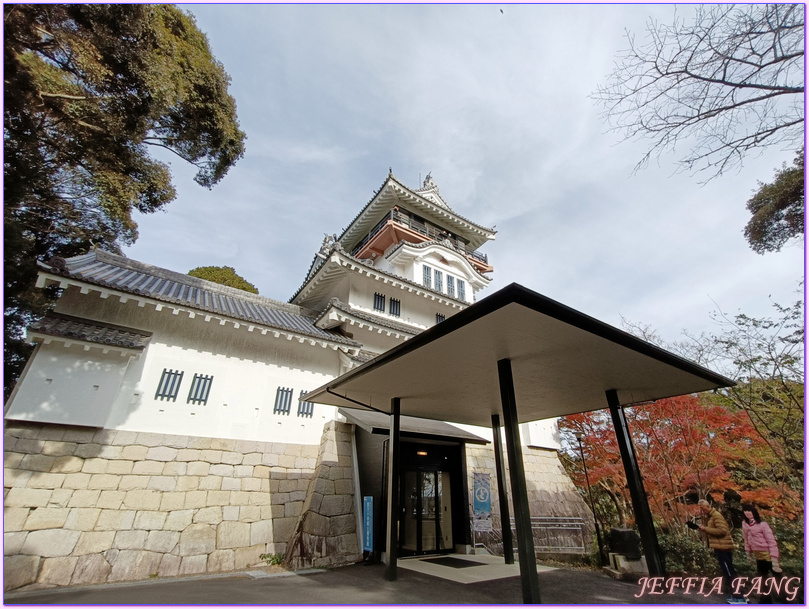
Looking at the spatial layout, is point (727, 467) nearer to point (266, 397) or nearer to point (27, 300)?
point (266, 397)

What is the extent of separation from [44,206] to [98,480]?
9.93 metres

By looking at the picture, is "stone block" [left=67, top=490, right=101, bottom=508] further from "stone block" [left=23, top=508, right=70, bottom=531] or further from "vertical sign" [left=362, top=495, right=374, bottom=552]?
"vertical sign" [left=362, top=495, right=374, bottom=552]

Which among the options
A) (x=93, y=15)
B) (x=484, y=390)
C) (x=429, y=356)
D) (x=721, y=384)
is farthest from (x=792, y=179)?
(x=93, y=15)

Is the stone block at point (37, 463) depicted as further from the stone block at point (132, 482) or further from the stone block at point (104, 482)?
the stone block at point (132, 482)

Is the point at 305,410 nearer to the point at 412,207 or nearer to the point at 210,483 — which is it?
the point at 210,483

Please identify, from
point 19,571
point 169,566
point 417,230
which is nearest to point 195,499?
point 169,566

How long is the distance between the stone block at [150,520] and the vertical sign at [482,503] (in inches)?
309

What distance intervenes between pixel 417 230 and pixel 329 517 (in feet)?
51.3

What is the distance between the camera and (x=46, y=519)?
21.7 feet

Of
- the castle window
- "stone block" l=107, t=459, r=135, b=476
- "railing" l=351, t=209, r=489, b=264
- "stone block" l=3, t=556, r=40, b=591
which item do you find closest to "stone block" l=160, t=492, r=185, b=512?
"stone block" l=107, t=459, r=135, b=476

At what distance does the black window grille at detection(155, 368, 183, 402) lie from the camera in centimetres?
874

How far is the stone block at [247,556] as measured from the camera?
25.9 ft

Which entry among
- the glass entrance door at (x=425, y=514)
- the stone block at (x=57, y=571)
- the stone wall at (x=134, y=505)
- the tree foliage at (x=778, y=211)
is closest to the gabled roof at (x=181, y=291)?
the stone wall at (x=134, y=505)

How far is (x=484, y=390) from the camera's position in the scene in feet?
22.8
